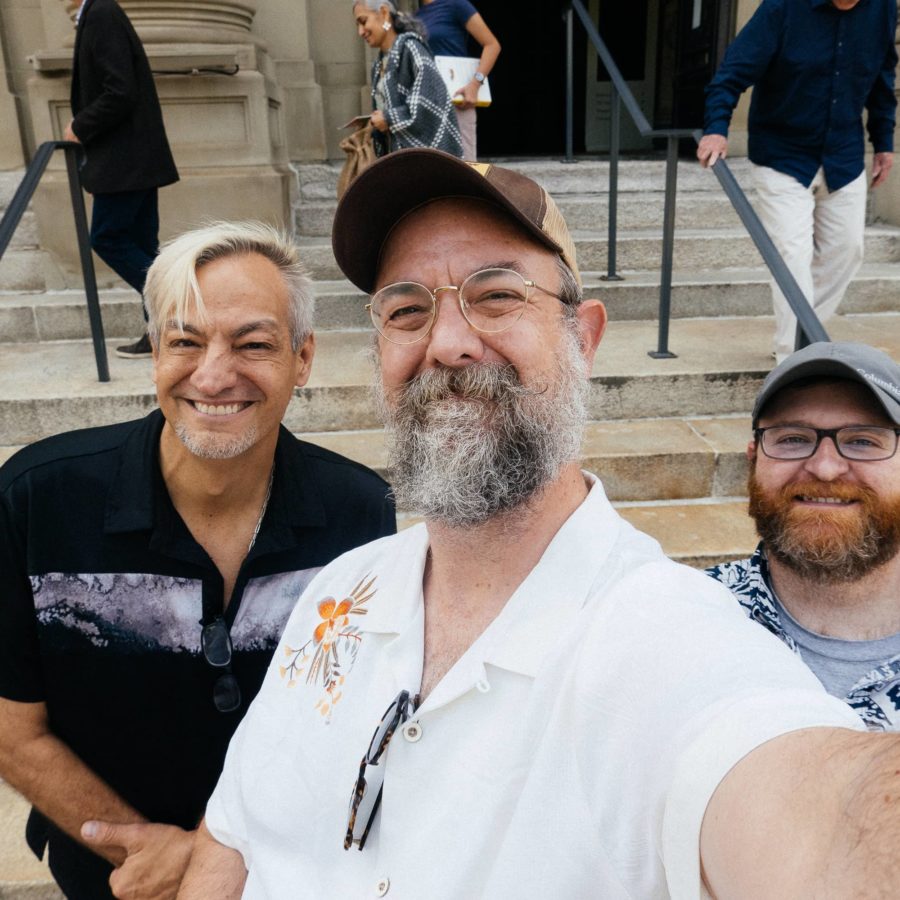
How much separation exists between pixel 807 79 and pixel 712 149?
1.92ft

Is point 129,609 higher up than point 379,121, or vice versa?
point 379,121

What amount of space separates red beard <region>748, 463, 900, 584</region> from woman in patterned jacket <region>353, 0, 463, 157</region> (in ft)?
9.76

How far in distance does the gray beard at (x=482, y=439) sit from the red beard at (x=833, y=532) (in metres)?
0.74

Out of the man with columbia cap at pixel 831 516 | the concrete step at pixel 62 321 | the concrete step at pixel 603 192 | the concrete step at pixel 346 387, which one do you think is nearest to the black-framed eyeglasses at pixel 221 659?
the man with columbia cap at pixel 831 516

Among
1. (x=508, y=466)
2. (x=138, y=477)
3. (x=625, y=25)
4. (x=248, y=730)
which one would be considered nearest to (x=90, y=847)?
(x=248, y=730)

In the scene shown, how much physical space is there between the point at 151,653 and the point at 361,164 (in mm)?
3282

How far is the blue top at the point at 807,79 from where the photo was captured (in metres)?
3.80

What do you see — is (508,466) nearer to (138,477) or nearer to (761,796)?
(761,796)

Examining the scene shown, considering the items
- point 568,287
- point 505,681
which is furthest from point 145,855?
point 568,287

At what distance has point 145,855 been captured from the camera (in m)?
1.72

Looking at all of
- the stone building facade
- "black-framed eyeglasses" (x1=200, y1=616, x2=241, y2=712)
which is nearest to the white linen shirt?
"black-framed eyeglasses" (x1=200, y1=616, x2=241, y2=712)

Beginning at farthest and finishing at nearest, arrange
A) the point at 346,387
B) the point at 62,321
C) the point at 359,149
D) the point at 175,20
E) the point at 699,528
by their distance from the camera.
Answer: the point at 175,20
the point at 62,321
the point at 359,149
the point at 346,387
the point at 699,528

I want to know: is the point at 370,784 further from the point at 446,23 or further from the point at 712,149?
the point at 446,23

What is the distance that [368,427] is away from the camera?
12.8 ft
